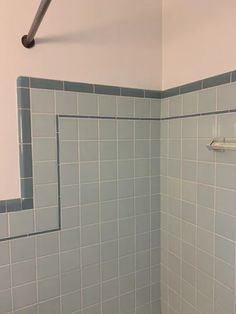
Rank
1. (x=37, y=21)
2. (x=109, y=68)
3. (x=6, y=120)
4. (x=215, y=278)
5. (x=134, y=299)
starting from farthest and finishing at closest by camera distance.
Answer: (x=134, y=299) → (x=109, y=68) → (x=215, y=278) → (x=6, y=120) → (x=37, y=21)

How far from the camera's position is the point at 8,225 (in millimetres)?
1117

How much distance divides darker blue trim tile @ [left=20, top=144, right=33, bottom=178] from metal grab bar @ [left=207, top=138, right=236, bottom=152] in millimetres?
828

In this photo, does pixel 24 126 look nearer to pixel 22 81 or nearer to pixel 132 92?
pixel 22 81

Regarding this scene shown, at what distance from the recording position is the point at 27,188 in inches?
44.9

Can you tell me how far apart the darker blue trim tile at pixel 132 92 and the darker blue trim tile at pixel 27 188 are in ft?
2.16

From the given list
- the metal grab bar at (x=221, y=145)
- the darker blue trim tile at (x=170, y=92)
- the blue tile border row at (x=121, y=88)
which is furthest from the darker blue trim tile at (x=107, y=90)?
the metal grab bar at (x=221, y=145)

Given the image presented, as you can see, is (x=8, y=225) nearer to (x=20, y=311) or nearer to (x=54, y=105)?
(x=20, y=311)

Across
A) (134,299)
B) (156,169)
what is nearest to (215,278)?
(134,299)

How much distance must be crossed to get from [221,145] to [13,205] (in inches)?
37.6

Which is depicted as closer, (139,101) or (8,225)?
(8,225)

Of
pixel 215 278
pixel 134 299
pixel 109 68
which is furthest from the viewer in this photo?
pixel 134 299

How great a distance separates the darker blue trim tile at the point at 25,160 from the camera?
1124mm

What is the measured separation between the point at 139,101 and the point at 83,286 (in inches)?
41.0

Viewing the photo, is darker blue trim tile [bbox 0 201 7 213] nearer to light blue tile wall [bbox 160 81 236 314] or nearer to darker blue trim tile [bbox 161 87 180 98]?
light blue tile wall [bbox 160 81 236 314]
